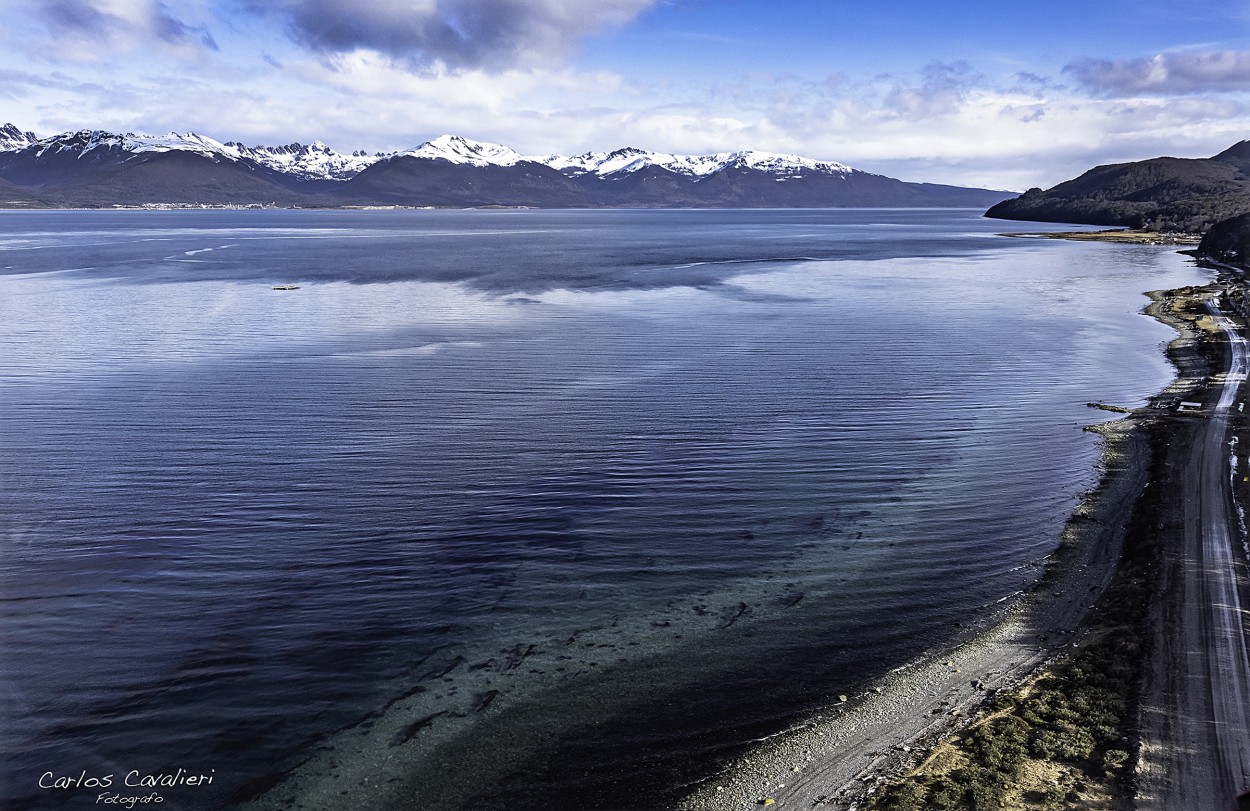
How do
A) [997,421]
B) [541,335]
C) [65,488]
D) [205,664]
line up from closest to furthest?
[205,664]
[65,488]
[997,421]
[541,335]

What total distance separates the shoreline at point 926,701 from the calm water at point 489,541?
0.74 m

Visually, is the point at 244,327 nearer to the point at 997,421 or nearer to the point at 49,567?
the point at 49,567

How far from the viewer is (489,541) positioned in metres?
29.2

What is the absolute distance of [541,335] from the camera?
7069 centimetres

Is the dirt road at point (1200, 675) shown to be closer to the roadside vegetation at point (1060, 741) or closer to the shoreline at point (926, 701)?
the roadside vegetation at point (1060, 741)

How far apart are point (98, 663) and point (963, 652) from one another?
22.7m

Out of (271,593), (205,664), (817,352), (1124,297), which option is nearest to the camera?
(205,664)

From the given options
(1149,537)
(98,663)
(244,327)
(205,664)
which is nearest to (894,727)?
(1149,537)
